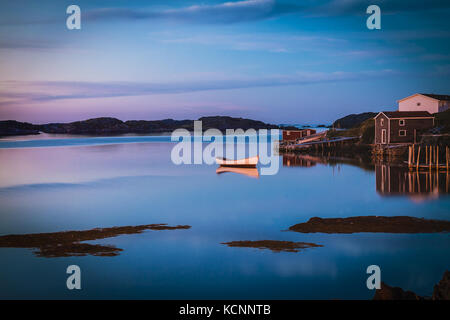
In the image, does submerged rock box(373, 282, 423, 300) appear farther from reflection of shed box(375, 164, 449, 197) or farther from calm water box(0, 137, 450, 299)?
reflection of shed box(375, 164, 449, 197)

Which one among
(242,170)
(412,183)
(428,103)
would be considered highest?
(428,103)

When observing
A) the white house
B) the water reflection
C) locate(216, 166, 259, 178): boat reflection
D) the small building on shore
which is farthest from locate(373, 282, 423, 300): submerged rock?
the white house

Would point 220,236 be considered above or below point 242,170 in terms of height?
below

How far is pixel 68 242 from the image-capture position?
1549 cm

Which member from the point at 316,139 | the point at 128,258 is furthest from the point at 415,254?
the point at 316,139

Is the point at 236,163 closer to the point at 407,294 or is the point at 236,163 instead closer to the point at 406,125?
the point at 406,125

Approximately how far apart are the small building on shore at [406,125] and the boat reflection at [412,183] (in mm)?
11392

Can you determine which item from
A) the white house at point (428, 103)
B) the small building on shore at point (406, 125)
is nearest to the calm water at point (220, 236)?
the small building on shore at point (406, 125)

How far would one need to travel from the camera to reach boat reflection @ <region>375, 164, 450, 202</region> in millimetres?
26812

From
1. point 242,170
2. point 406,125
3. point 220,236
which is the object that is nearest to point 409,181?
point 242,170

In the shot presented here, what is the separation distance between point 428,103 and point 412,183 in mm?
28120

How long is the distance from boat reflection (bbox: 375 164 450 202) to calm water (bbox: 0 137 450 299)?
0.16 m
